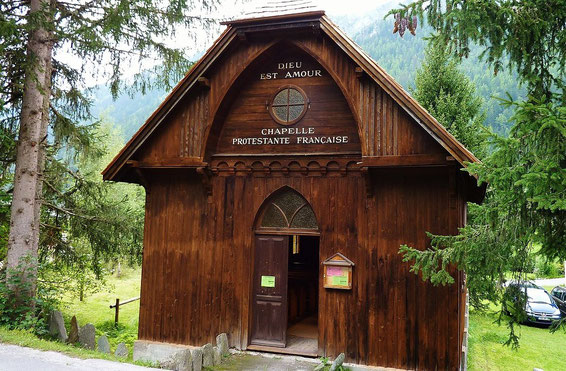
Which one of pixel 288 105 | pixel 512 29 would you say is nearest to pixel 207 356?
pixel 288 105

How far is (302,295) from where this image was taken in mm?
14414

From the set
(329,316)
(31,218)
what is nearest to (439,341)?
(329,316)

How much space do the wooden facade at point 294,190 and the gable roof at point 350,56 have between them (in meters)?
0.03

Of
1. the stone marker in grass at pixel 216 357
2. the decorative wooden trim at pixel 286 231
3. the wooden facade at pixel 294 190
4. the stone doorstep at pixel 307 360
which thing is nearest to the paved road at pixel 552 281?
the wooden facade at pixel 294 190

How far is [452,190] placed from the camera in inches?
348

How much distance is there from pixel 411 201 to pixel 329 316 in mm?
2872

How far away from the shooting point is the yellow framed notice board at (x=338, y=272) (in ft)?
31.0

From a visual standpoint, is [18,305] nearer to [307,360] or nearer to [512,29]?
[307,360]

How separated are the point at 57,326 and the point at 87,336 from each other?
0.74 m

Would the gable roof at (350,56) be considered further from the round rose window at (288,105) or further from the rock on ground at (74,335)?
the rock on ground at (74,335)

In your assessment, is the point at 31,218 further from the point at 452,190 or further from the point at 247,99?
the point at 452,190

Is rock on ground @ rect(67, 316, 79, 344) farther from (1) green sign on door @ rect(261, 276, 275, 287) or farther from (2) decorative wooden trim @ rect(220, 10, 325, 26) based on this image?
(2) decorative wooden trim @ rect(220, 10, 325, 26)

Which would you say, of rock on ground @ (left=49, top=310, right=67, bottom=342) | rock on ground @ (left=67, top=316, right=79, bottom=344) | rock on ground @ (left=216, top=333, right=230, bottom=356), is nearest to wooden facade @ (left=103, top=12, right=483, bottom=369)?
rock on ground @ (left=216, top=333, right=230, bottom=356)

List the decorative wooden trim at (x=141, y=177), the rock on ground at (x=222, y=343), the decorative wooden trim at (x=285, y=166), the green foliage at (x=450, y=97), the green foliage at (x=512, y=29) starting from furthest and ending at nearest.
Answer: the green foliage at (x=450, y=97), the decorative wooden trim at (x=141, y=177), the decorative wooden trim at (x=285, y=166), the rock on ground at (x=222, y=343), the green foliage at (x=512, y=29)
